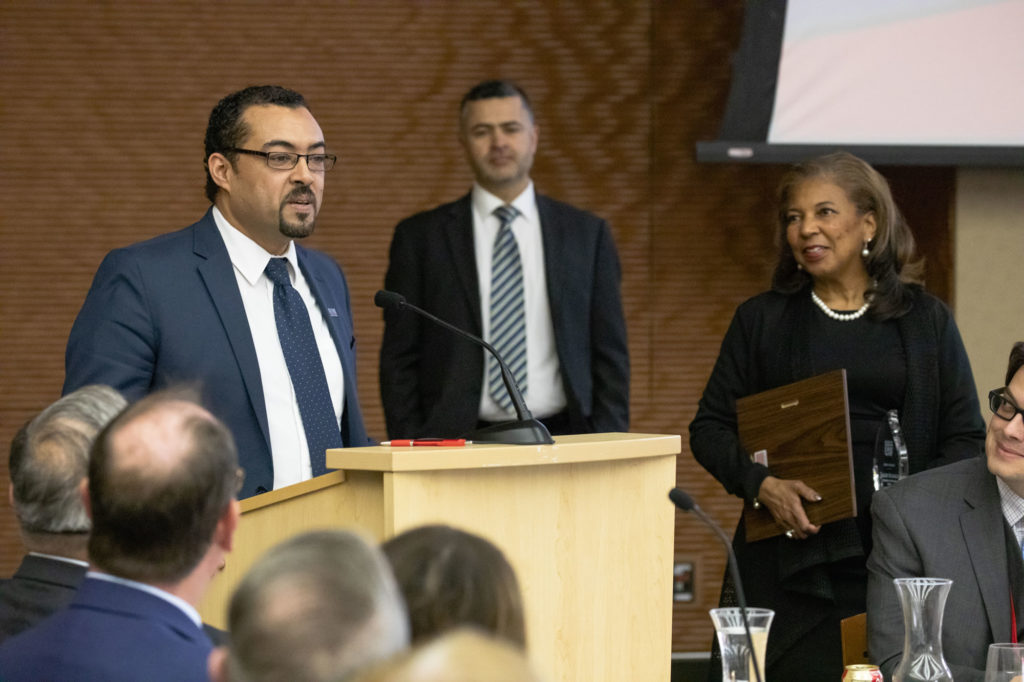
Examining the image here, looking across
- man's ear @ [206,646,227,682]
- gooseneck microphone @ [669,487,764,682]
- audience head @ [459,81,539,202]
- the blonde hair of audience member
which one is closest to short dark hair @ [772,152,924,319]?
audience head @ [459,81,539,202]

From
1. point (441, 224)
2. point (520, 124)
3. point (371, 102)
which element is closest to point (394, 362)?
point (441, 224)

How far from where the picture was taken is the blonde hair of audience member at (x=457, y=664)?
80cm

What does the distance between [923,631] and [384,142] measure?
139 inches

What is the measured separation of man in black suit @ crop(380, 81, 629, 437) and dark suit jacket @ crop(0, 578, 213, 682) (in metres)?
2.41

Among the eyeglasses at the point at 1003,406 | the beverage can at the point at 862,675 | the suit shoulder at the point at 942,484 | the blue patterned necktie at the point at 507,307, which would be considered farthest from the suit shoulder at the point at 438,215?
the beverage can at the point at 862,675

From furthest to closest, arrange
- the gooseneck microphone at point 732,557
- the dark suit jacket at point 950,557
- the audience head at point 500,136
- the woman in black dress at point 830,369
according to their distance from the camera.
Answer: the audience head at point 500,136, the woman in black dress at point 830,369, the dark suit jacket at point 950,557, the gooseneck microphone at point 732,557

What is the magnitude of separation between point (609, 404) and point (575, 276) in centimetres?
41

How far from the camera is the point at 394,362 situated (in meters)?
3.99

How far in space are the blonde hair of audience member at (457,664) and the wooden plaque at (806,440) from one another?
2.35 m

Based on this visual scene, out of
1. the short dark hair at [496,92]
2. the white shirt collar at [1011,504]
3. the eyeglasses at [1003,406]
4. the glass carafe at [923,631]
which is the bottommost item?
the glass carafe at [923,631]

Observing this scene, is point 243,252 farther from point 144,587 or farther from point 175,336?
point 144,587

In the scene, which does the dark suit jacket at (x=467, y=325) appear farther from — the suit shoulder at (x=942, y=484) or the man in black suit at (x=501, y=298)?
the suit shoulder at (x=942, y=484)

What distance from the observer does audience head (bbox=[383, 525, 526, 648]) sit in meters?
1.15

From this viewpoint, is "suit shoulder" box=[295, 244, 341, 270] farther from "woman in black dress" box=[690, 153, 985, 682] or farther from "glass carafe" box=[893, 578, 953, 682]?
"glass carafe" box=[893, 578, 953, 682]
